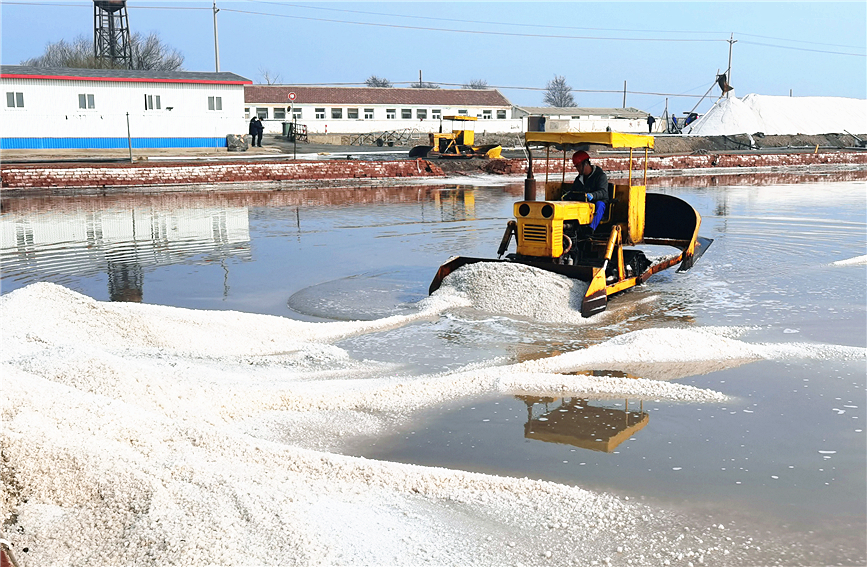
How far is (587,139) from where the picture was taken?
9.46 meters

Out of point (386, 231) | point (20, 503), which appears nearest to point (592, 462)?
point (20, 503)

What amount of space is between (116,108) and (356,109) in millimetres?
23016

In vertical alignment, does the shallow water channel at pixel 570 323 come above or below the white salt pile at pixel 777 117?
below

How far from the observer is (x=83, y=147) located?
3547cm

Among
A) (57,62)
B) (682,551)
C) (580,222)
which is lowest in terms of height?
(682,551)

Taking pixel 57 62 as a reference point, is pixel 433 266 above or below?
below

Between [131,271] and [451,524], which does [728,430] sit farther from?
[131,271]

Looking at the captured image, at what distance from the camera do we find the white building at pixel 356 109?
181 ft

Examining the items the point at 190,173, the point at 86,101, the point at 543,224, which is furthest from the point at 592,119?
the point at 543,224

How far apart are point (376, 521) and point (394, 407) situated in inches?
79.5

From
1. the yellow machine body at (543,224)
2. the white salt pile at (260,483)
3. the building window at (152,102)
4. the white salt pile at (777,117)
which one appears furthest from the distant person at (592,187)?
the white salt pile at (777,117)

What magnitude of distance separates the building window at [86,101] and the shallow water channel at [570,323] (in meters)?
16.2

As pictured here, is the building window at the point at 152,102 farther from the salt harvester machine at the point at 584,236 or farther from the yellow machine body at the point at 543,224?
Result: the yellow machine body at the point at 543,224

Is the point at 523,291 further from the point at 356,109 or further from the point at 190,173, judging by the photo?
the point at 356,109
